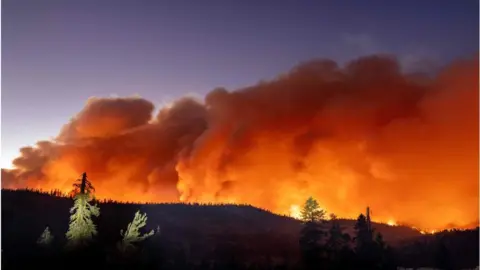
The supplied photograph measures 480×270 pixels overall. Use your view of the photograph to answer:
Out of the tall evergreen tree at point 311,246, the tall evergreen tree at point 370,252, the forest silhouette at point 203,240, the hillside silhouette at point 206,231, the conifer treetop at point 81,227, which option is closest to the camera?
the conifer treetop at point 81,227

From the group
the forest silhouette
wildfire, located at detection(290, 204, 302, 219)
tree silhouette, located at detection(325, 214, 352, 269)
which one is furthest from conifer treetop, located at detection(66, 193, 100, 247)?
wildfire, located at detection(290, 204, 302, 219)

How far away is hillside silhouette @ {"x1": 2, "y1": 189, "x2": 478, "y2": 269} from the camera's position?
197ft

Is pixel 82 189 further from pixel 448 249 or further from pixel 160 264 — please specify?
pixel 448 249

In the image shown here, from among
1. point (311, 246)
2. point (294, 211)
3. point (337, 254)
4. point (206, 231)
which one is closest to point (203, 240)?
point (206, 231)

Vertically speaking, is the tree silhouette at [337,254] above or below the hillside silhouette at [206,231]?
below

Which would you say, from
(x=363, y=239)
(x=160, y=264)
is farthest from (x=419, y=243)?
(x=160, y=264)

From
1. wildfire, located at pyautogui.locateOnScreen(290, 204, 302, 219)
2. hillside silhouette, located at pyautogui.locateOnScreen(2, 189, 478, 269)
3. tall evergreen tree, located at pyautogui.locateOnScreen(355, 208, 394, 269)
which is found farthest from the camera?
wildfire, located at pyautogui.locateOnScreen(290, 204, 302, 219)

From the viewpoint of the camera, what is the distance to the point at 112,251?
43000 mm

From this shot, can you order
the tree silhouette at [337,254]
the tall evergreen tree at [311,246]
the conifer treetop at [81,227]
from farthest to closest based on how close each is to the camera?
the tall evergreen tree at [311,246] < the tree silhouette at [337,254] < the conifer treetop at [81,227]

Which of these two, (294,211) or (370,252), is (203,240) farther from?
(294,211)

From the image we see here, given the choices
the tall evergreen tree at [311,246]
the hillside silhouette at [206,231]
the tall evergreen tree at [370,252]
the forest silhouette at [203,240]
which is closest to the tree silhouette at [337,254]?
the forest silhouette at [203,240]

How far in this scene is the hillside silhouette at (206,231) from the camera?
60.1 m

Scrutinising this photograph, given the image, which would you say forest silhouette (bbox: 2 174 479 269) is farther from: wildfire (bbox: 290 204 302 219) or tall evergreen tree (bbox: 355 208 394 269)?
wildfire (bbox: 290 204 302 219)

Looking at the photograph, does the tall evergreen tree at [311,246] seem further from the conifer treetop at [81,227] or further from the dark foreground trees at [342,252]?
the conifer treetop at [81,227]
